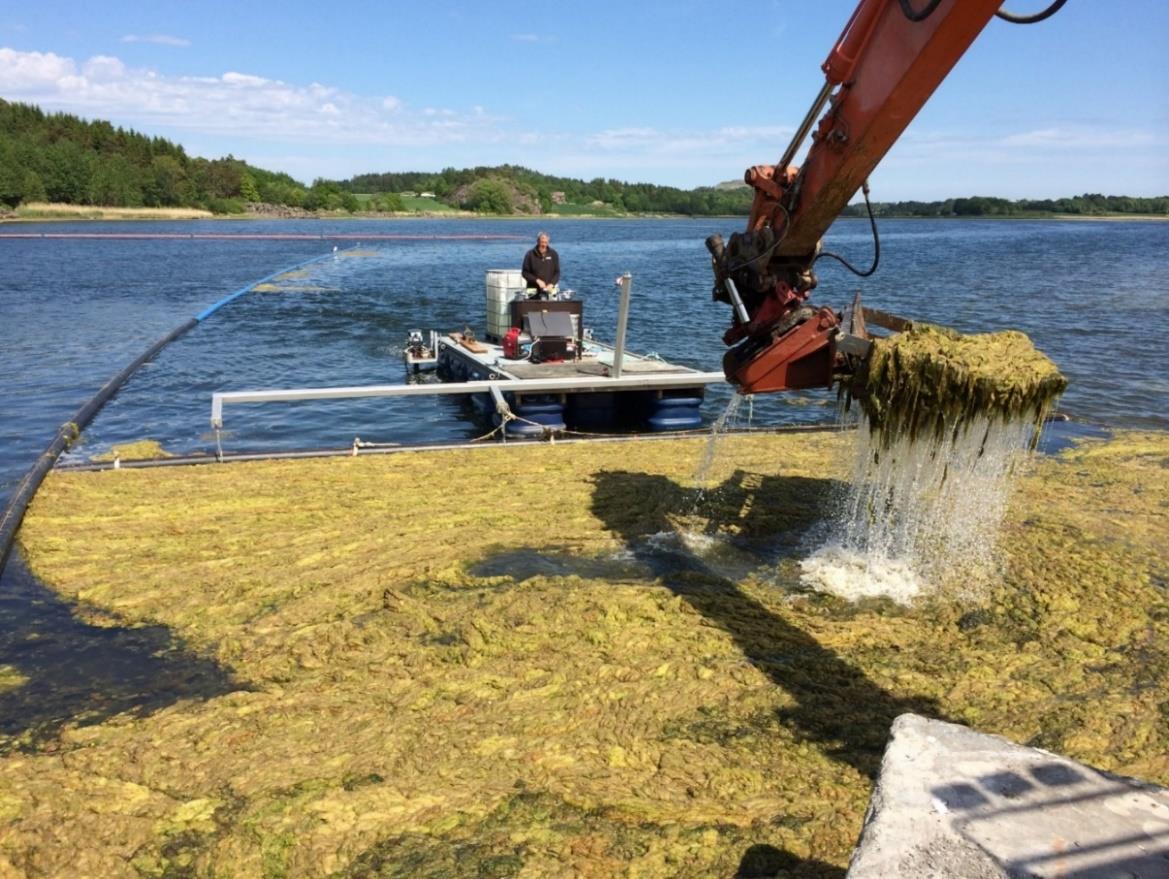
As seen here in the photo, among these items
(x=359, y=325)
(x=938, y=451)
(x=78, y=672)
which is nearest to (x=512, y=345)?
(x=938, y=451)

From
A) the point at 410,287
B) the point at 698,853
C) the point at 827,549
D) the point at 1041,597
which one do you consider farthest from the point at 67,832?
the point at 410,287

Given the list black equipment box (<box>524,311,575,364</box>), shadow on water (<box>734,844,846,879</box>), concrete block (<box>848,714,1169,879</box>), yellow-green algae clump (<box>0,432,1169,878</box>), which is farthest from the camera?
black equipment box (<box>524,311,575,364</box>)

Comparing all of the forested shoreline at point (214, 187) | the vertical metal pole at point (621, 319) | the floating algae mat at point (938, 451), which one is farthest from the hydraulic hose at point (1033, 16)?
the forested shoreline at point (214, 187)

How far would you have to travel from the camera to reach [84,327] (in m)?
25.5

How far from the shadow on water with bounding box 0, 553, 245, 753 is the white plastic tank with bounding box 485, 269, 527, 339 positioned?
11.6 m

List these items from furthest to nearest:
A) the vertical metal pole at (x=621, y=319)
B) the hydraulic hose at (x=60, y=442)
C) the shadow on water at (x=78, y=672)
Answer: the vertical metal pole at (x=621, y=319) < the hydraulic hose at (x=60, y=442) < the shadow on water at (x=78, y=672)

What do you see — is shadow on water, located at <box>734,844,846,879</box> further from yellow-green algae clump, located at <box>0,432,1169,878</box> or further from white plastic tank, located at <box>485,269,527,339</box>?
white plastic tank, located at <box>485,269,527,339</box>

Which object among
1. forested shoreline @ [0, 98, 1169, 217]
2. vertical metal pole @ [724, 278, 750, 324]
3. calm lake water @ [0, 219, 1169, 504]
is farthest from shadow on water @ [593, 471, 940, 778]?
forested shoreline @ [0, 98, 1169, 217]

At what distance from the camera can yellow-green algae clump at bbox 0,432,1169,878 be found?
3785 mm

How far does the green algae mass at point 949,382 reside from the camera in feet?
19.3

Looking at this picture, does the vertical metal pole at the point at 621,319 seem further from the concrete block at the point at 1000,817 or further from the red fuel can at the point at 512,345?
the concrete block at the point at 1000,817

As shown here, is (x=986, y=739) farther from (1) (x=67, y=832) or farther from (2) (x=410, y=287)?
(2) (x=410, y=287)

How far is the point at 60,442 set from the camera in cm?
1062

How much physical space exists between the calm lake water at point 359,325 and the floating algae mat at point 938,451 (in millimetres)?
8408
